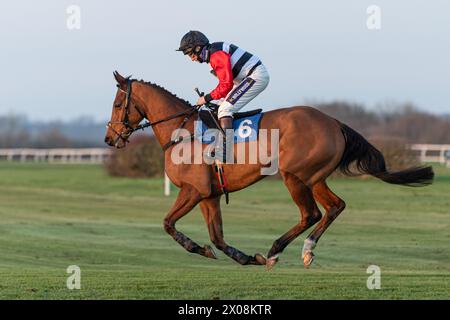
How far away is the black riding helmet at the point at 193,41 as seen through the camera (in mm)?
11781

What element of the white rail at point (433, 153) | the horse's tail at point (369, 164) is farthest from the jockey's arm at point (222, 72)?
the white rail at point (433, 153)

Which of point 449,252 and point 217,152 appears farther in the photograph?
point 449,252

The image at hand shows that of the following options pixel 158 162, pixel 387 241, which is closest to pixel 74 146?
pixel 158 162

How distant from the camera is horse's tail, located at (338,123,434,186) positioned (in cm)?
1203

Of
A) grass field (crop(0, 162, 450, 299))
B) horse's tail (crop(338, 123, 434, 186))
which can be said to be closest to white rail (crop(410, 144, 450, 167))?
grass field (crop(0, 162, 450, 299))

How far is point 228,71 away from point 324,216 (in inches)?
77.1

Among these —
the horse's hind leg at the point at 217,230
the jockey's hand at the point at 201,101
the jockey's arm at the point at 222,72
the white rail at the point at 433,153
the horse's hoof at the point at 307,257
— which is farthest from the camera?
the white rail at the point at 433,153

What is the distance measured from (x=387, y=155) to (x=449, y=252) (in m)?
16.0

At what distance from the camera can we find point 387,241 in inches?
813

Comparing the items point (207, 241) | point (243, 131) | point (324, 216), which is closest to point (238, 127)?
point (243, 131)

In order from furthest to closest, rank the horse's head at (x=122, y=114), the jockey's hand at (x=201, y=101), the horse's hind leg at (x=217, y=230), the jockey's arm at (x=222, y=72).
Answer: the horse's head at (x=122, y=114) → the jockey's hand at (x=201, y=101) → the horse's hind leg at (x=217, y=230) → the jockey's arm at (x=222, y=72)

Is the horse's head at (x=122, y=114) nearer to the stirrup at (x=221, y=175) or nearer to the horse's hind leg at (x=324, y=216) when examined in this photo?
the stirrup at (x=221, y=175)

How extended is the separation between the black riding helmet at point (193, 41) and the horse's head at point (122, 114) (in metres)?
0.97
